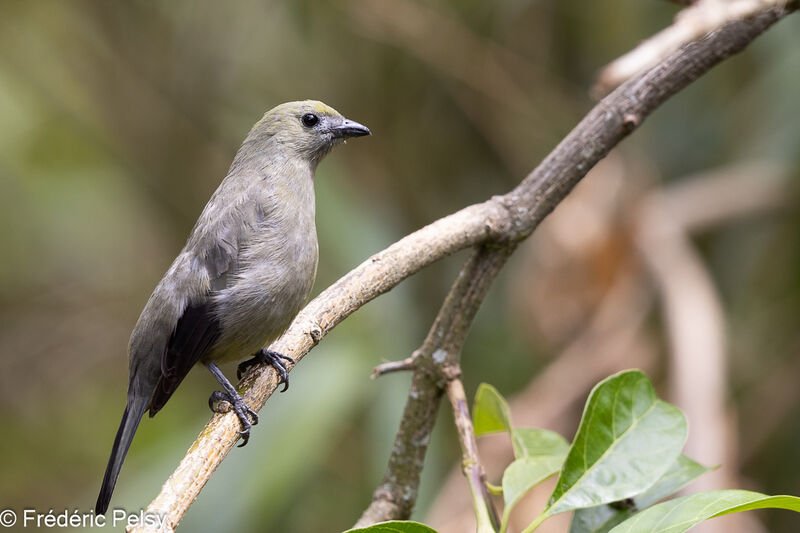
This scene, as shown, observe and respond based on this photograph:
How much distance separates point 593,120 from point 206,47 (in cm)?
375

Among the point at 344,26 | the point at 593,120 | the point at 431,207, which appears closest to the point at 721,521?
the point at 593,120

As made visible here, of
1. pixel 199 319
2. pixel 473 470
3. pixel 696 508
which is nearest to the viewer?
pixel 696 508

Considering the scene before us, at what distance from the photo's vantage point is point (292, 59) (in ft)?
18.2

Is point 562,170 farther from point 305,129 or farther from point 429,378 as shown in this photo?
point 305,129

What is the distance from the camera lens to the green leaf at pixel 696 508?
56.1 inches

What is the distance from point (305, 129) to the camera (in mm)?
3066

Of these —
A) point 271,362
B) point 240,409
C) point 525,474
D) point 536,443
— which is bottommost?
point 525,474

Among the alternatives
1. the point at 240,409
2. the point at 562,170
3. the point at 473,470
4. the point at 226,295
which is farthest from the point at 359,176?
the point at 473,470

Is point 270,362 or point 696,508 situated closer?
point 696,508

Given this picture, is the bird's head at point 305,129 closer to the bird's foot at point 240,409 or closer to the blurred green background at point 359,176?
the bird's foot at point 240,409

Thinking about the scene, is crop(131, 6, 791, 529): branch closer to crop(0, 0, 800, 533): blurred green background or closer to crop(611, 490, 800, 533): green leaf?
crop(611, 490, 800, 533): green leaf

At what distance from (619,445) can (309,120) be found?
180cm

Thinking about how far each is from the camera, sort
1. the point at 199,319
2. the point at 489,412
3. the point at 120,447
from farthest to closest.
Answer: the point at 199,319, the point at 120,447, the point at 489,412

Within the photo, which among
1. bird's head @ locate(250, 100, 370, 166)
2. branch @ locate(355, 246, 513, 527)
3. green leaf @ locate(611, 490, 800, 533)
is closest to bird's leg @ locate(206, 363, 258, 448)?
branch @ locate(355, 246, 513, 527)
